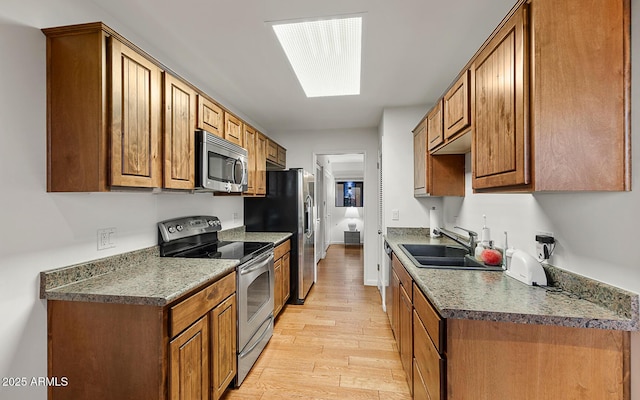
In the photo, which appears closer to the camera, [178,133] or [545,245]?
[545,245]

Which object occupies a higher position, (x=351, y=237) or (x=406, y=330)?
(x=406, y=330)

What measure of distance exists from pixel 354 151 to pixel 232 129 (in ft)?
7.31

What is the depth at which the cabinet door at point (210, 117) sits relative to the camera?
2.09 m

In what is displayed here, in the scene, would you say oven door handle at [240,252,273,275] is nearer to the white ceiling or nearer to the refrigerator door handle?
the refrigerator door handle

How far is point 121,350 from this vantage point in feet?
4.28

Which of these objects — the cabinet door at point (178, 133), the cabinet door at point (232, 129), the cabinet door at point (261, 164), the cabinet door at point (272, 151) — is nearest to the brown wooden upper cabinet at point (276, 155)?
the cabinet door at point (272, 151)

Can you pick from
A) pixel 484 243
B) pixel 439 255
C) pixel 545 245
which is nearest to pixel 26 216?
pixel 545 245

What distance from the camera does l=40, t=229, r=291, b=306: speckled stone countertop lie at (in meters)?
1.29

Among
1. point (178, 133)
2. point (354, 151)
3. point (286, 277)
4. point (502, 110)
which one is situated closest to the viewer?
point (502, 110)

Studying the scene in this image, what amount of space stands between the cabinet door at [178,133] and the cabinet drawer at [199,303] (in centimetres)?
70

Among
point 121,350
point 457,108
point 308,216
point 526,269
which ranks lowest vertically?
point 121,350

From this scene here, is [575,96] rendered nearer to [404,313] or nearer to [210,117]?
[404,313]

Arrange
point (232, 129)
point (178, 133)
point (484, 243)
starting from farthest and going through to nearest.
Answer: point (232, 129) < point (484, 243) < point (178, 133)

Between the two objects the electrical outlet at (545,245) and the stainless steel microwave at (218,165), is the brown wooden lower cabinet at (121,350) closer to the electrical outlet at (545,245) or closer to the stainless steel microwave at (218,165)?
the stainless steel microwave at (218,165)
